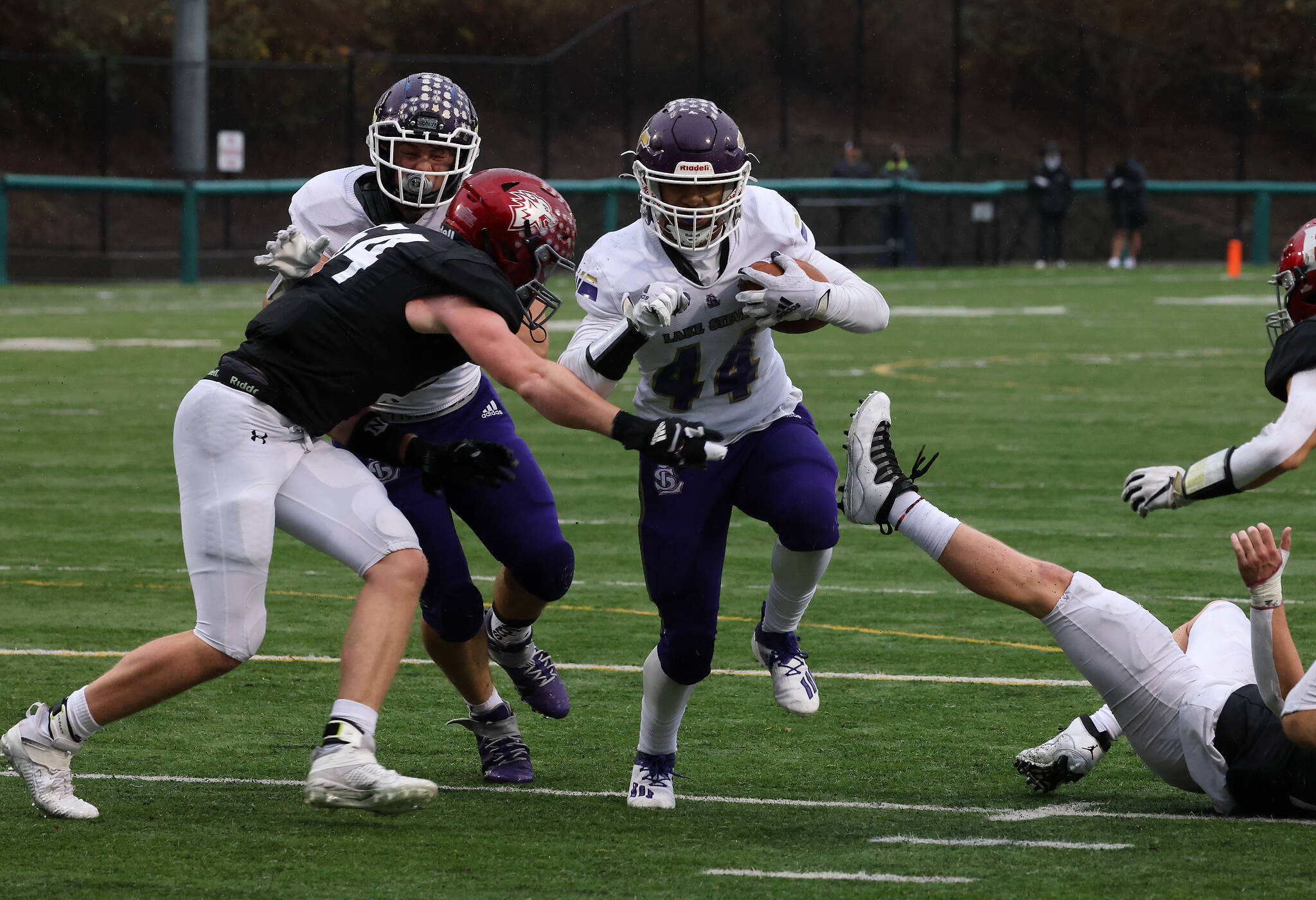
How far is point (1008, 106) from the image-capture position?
136 feet

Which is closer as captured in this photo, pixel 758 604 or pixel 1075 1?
pixel 758 604

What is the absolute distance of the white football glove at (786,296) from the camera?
5336 mm

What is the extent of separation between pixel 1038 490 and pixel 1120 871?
681 cm

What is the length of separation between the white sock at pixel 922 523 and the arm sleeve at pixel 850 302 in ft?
1.58

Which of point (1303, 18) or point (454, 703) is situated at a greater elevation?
point (1303, 18)

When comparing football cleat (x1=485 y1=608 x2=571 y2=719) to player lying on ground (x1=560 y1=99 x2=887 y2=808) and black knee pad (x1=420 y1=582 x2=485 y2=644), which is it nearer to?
black knee pad (x1=420 y1=582 x2=485 y2=644)

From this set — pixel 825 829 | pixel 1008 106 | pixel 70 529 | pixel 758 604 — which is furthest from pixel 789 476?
pixel 1008 106

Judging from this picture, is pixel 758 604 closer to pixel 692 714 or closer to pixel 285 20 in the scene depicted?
pixel 692 714

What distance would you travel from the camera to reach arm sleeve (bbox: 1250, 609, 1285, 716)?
4922 mm

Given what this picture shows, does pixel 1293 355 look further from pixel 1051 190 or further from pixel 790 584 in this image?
pixel 1051 190

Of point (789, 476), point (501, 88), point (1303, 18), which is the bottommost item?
point (789, 476)

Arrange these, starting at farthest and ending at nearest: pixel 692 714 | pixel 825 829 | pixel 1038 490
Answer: pixel 1038 490, pixel 692 714, pixel 825 829

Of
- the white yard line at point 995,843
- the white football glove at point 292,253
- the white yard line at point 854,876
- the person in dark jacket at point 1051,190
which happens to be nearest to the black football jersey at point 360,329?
the white football glove at point 292,253

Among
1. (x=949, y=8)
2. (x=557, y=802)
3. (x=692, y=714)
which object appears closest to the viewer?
(x=557, y=802)
